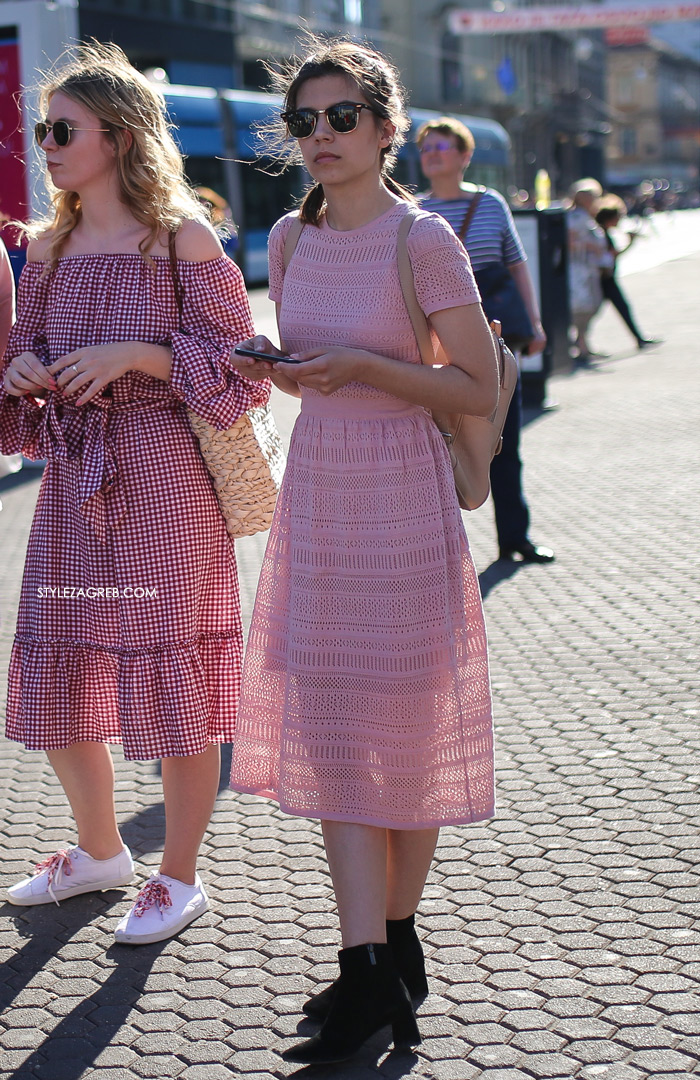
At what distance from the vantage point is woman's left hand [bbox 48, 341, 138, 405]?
119 inches

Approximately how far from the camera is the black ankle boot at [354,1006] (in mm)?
2645

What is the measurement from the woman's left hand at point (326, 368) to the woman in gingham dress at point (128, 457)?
23.2 inches

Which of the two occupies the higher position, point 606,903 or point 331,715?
point 331,715

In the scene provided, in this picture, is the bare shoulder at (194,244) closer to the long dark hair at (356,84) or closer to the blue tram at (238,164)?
the long dark hair at (356,84)

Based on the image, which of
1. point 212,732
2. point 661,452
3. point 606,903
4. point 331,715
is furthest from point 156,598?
point 661,452

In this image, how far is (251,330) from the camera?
328 centimetres

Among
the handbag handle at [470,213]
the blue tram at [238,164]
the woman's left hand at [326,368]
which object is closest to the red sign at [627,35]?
the blue tram at [238,164]

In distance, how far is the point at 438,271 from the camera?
2641 mm

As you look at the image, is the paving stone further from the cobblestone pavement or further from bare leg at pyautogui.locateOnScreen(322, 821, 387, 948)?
bare leg at pyautogui.locateOnScreen(322, 821, 387, 948)

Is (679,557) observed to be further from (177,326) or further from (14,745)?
(177,326)

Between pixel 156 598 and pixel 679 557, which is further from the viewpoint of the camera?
pixel 679 557

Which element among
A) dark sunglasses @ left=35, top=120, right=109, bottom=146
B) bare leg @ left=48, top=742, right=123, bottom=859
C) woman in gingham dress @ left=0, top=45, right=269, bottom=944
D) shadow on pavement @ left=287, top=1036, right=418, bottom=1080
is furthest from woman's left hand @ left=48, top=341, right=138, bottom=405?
shadow on pavement @ left=287, top=1036, right=418, bottom=1080

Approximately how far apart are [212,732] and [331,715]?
62 centimetres

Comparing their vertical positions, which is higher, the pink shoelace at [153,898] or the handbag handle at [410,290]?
the handbag handle at [410,290]
